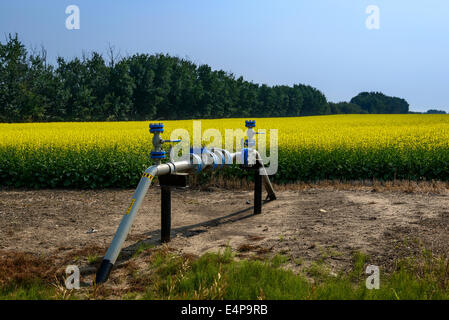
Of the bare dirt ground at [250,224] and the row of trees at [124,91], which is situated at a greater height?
the row of trees at [124,91]

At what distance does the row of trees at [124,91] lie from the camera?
38500 mm

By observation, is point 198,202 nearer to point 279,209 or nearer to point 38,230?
point 279,209

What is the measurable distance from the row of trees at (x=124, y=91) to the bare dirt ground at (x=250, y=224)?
112 feet

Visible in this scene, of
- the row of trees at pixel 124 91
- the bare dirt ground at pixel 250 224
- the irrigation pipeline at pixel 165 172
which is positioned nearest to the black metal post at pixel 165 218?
the irrigation pipeline at pixel 165 172

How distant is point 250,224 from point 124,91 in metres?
43.3

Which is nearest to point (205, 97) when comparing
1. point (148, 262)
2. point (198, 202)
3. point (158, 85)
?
point (158, 85)

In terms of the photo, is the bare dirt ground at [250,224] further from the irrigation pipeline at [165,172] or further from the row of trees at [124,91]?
the row of trees at [124,91]

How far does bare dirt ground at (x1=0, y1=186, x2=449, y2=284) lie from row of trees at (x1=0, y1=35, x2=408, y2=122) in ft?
112

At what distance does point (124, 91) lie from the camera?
4691 cm

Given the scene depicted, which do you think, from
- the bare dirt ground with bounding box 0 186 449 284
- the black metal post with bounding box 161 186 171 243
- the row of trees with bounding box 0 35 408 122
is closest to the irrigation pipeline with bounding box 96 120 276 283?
the black metal post with bounding box 161 186 171 243

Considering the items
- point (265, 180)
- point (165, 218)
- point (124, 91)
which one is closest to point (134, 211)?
point (165, 218)

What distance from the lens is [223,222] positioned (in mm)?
6523

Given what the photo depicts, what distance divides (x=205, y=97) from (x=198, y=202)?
46.4m

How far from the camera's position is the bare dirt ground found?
478cm
